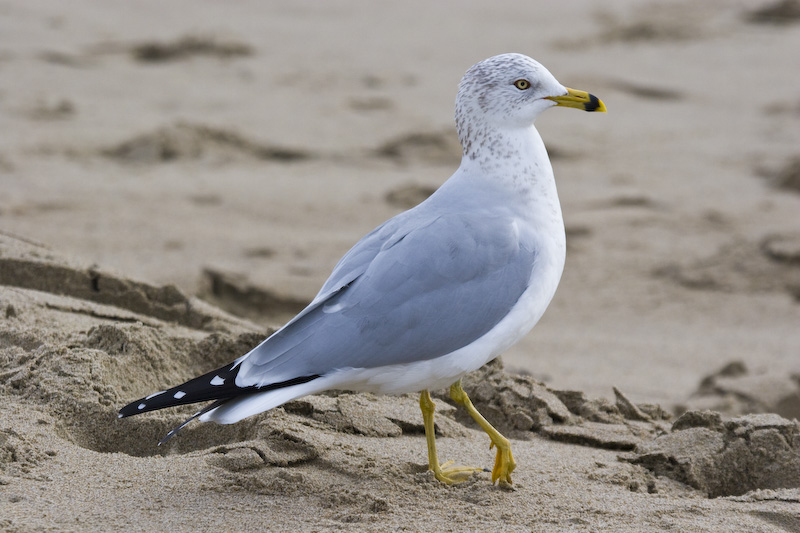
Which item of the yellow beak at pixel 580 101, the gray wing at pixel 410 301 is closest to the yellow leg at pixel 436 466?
the gray wing at pixel 410 301

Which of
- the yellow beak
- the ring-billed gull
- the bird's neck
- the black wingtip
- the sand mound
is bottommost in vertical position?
the sand mound

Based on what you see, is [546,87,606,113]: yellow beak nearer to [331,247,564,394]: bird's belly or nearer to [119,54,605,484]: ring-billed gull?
[119,54,605,484]: ring-billed gull

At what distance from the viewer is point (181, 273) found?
503 centimetres

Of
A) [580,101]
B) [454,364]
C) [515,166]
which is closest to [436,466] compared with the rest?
[454,364]

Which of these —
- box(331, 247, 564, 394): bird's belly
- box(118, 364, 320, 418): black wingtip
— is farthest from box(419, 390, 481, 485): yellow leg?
box(118, 364, 320, 418): black wingtip

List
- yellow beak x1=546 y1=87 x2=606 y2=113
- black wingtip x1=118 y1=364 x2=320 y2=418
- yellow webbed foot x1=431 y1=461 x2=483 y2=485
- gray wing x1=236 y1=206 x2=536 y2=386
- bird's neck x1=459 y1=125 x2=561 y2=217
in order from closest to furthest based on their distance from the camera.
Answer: black wingtip x1=118 y1=364 x2=320 y2=418, gray wing x1=236 y1=206 x2=536 y2=386, yellow webbed foot x1=431 y1=461 x2=483 y2=485, bird's neck x1=459 y1=125 x2=561 y2=217, yellow beak x1=546 y1=87 x2=606 y2=113

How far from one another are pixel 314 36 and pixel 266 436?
729cm

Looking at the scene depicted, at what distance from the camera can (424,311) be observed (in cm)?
272

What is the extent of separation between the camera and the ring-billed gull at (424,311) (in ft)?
8.61

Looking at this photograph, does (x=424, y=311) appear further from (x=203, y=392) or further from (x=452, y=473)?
(x=203, y=392)

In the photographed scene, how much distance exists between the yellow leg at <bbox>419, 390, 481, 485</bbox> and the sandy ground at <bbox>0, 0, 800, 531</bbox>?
0.04m

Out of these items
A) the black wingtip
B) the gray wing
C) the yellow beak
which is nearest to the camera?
the black wingtip

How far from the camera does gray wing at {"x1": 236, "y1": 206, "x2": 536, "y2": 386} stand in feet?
8.77

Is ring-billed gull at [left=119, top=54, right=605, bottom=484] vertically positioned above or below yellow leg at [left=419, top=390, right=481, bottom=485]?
above
